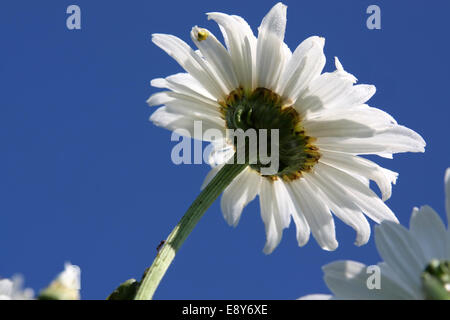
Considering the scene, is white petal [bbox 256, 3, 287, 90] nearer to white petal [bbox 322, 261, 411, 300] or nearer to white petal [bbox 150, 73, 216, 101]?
white petal [bbox 150, 73, 216, 101]

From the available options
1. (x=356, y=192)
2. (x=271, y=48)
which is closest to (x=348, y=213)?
(x=356, y=192)

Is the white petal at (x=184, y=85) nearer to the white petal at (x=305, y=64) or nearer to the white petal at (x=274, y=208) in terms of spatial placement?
the white petal at (x=305, y=64)

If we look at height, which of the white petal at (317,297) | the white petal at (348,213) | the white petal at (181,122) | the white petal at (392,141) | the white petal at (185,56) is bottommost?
the white petal at (317,297)

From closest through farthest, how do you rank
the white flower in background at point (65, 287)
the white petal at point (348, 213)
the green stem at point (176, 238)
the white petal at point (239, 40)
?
the white flower in background at point (65, 287)
the green stem at point (176, 238)
the white petal at point (348, 213)
the white petal at point (239, 40)

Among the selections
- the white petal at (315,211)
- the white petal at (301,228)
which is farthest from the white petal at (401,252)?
the white petal at (301,228)

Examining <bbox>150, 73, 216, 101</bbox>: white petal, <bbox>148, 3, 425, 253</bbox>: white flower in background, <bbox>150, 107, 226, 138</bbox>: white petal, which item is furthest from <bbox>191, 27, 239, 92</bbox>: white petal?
<bbox>150, 107, 226, 138</bbox>: white petal

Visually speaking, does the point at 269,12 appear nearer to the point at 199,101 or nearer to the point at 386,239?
the point at 199,101

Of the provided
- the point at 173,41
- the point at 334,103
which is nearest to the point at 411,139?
the point at 334,103
